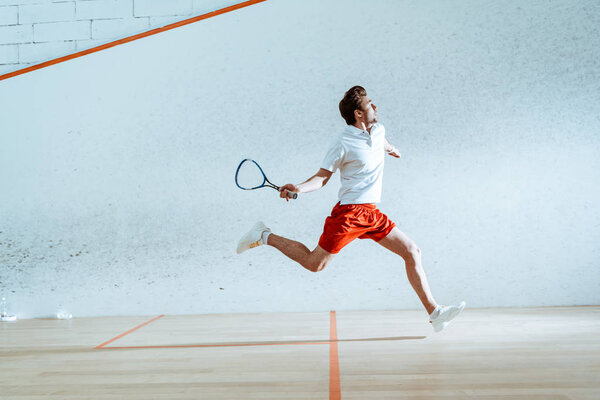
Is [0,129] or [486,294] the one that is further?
[0,129]

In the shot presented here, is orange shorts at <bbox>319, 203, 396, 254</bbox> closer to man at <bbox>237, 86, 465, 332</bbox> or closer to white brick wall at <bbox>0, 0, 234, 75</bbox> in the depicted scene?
man at <bbox>237, 86, 465, 332</bbox>

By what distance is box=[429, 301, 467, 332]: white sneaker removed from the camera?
91.6 inches

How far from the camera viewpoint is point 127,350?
2387mm

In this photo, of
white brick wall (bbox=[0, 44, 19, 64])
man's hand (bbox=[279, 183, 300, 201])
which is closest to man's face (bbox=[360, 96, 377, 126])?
man's hand (bbox=[279, 183, 300, 201])

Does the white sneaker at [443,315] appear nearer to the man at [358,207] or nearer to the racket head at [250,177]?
the man at [358,207]

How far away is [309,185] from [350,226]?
225mm

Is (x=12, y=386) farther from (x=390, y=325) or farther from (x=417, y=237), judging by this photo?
(x=417, y=237)

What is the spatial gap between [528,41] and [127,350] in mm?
2700

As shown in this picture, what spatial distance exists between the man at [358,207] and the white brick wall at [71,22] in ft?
5.21

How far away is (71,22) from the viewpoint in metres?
3.64

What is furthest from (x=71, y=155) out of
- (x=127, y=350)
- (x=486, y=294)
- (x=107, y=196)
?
(x=486, y=294)

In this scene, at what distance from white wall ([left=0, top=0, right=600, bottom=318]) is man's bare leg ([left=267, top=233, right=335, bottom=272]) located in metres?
0.99

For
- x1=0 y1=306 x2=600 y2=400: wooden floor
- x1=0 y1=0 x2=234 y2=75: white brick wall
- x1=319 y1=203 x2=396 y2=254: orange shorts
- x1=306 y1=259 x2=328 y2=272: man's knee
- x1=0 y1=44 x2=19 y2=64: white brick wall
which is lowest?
x1=0 y1=306 x2=600 y2=400: wooden floor

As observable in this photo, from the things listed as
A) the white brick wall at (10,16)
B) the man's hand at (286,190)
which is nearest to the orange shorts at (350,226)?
the man's hand at (286,190)
